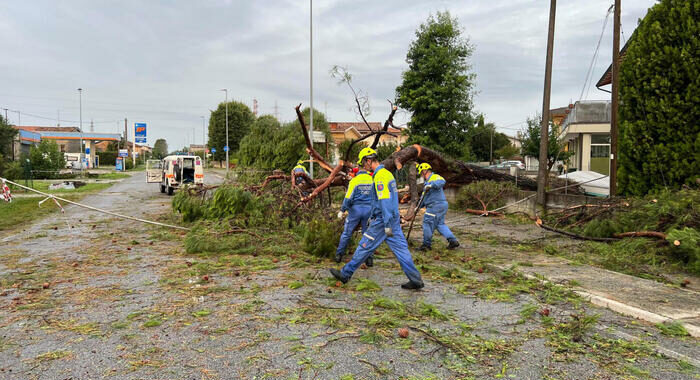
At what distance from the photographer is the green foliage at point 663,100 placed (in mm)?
9359

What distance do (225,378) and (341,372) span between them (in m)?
0.87

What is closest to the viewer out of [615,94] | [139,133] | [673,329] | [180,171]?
[673,329]

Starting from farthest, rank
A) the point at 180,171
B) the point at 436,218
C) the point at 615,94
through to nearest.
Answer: the point at 180,171 < the point at 615,94 < the point at 436,218

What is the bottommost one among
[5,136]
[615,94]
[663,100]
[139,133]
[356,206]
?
[356,206]

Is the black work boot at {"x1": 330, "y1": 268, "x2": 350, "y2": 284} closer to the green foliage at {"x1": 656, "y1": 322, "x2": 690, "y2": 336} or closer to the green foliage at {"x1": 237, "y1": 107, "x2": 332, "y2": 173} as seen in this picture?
the green foliage at {"x1": 656, "y1": 322, "x2": 690, "y2": 336}

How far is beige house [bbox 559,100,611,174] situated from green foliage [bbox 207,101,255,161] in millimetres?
42256

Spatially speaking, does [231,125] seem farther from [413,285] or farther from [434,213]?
[413,285]

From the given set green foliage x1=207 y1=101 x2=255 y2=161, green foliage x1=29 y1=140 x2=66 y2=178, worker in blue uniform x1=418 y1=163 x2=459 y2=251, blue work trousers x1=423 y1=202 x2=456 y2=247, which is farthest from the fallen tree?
green foliage x1=207 y1=101 x2=255 y2=161

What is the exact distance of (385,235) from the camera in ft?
19.2

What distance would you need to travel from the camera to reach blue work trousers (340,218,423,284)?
5.73 meters

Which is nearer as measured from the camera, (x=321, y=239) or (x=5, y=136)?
(x=321, y=239)

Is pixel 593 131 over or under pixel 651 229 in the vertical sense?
over

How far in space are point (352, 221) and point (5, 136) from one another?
44.2 meters

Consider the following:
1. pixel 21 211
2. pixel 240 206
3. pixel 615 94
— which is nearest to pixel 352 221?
pixel 240 206
